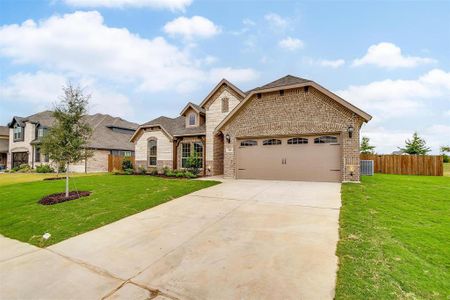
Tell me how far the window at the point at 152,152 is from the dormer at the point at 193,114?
3618 mm

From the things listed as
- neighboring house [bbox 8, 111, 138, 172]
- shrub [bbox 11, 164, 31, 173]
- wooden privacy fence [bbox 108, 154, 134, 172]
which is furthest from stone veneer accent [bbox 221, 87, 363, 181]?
shrub [bbox 11, 164, 31, 173]

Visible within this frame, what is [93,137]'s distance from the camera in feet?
78.4

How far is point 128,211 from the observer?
22.6 ft

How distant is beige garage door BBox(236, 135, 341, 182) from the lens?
11.4 meters

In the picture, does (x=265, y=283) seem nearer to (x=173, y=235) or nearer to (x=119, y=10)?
(x=173, y=235)

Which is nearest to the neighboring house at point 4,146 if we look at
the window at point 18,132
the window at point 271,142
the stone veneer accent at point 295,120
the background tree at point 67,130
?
the window at point 18,132

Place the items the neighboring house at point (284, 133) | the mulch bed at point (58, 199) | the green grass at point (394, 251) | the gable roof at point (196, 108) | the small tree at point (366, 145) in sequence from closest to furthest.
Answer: the green grass at point (394, 251)
the mulch bed at point (58, 199)
the neighboring house at point (284, 133)
the gable roof at point (196, 108)
the small tree at point (366, 145)

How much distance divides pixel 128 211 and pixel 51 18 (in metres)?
11.5

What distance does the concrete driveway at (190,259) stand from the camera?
290 centimetres

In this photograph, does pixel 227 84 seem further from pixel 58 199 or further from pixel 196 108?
pixel 58 199

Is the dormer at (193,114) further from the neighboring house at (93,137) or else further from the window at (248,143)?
the neighboring house at (93,137)

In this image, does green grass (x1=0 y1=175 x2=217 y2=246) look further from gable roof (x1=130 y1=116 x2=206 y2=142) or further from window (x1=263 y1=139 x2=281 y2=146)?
gable roof (x1=130 y1=116 x2=206 y2=142)

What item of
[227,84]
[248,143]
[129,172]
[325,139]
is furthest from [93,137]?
[325,139]

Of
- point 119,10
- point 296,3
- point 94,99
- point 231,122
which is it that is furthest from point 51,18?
point 296,3
